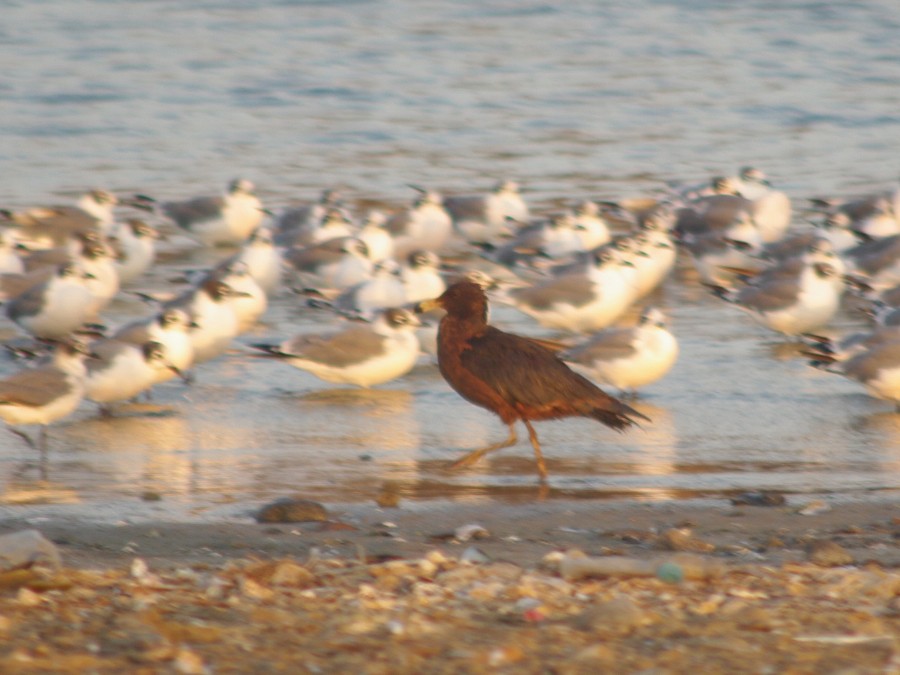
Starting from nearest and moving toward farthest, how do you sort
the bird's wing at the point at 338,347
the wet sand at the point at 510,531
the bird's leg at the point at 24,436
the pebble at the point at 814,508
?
1. the wet sand at the point at 510,531
2. the pebble at the point at 814,508
3. the bird's leg at the point at 24,436
4. the bird's wing at the point at 338,347

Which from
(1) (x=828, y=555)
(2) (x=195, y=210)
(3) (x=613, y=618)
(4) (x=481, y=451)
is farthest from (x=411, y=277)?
(3) (x=613, y=618)

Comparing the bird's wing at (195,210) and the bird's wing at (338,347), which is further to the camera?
the bird's wing at (195,210)

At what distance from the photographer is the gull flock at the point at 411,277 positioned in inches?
363

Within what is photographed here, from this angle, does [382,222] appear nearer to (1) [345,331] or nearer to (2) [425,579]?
(1) [345,331]

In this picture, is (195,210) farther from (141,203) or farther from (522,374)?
(522,374)

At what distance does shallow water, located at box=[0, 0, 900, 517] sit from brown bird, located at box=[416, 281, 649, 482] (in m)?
0.25

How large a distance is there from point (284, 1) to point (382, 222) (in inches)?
549

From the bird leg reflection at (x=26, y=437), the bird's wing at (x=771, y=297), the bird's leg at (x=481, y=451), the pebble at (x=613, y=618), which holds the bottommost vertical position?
the bird leg reflection at (x=26, y=437)

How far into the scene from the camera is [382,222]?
14086 millimetres

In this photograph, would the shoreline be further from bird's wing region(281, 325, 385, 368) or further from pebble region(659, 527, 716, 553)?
bird's wing region(281, 325, 385, 368)

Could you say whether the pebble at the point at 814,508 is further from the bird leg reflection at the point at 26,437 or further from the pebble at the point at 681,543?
the bird leg reflection at the point at 26,437

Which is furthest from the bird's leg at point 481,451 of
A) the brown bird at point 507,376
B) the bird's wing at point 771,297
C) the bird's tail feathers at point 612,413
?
the bird's wing at point 771,297

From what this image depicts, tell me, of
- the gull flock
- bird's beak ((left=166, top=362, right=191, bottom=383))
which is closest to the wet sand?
the gull flock

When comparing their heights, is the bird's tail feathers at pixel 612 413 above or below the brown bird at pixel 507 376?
below
